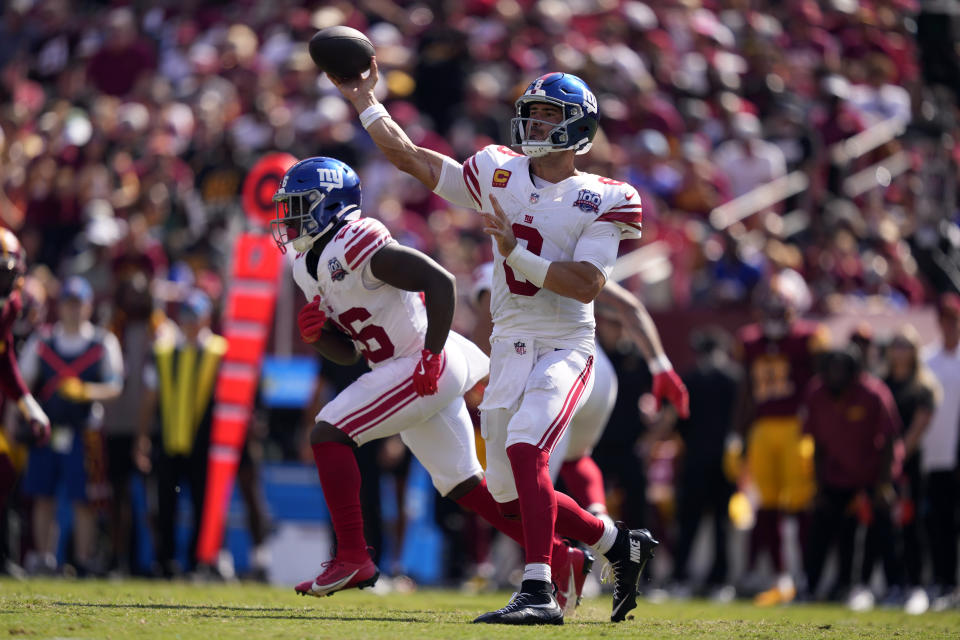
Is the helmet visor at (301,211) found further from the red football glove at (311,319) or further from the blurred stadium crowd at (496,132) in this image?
the blurred stadium crowd at (496,132)

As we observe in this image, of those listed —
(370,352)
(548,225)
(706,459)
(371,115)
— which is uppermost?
(371,115)

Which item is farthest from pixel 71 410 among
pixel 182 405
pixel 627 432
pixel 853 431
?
pixel 853 431

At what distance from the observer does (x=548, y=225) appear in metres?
6.09

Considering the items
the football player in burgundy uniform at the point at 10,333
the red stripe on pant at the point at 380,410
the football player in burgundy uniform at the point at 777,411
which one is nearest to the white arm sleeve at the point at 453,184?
the red stripe on pant at the point at 380,410

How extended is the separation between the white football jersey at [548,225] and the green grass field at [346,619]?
120cm

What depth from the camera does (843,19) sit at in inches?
725

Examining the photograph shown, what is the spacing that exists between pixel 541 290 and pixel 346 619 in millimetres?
1522

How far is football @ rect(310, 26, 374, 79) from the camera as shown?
6480 millimetres

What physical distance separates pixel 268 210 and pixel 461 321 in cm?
185

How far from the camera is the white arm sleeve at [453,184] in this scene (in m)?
6.38

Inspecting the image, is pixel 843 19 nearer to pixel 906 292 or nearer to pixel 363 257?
pixel 906 292

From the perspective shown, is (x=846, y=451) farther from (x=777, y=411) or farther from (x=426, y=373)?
(x=426, y=373)

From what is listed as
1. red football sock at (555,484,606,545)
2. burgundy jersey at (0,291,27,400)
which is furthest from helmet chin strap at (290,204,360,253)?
burgundy jersey at (0,291,27,400)

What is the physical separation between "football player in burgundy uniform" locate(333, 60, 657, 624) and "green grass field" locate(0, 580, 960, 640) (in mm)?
374
